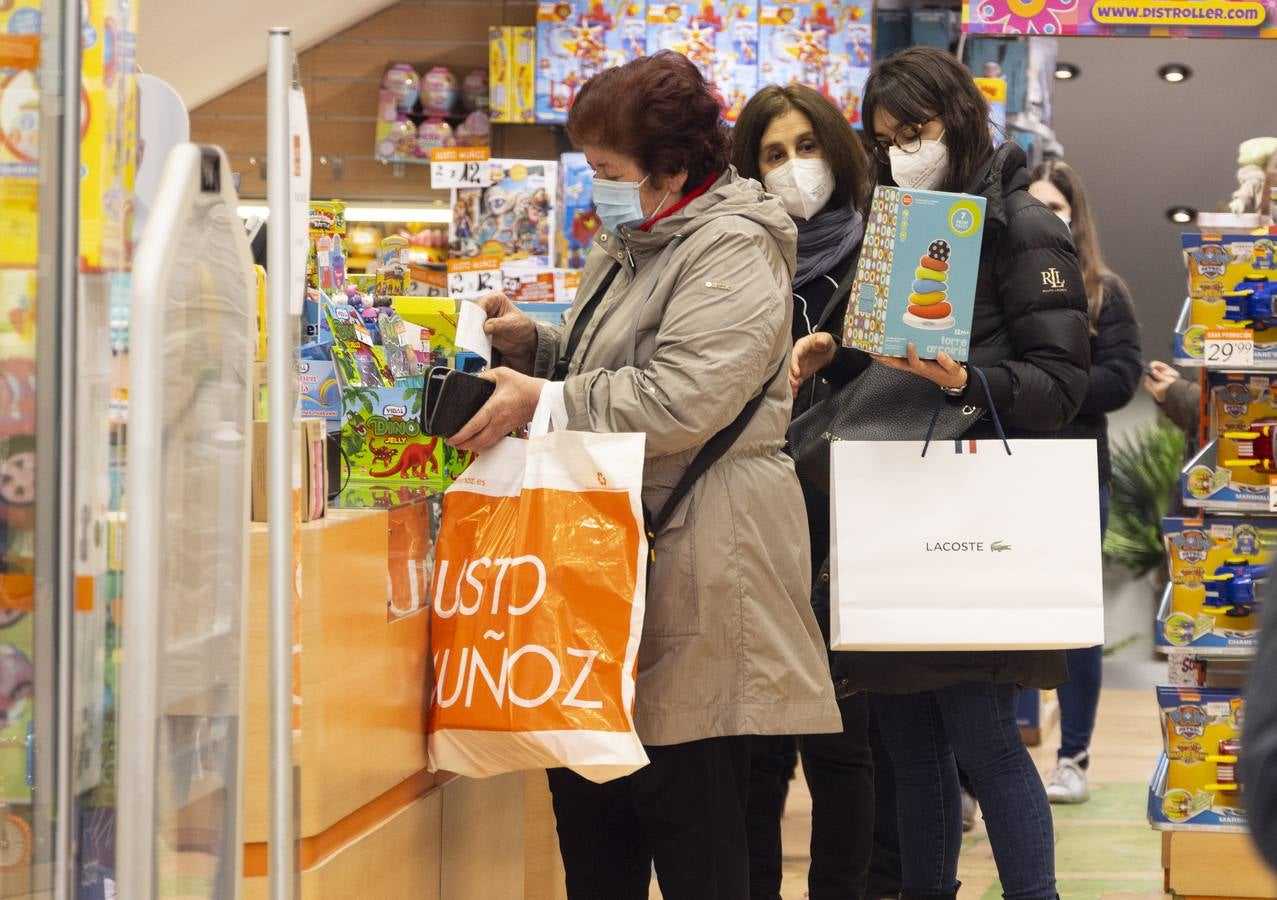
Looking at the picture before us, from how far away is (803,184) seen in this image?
2.68m

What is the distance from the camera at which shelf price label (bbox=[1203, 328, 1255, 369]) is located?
301cm

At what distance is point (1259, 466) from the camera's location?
10.1 ft

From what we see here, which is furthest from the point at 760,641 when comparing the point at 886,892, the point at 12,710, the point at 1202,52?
the point at 1202,52

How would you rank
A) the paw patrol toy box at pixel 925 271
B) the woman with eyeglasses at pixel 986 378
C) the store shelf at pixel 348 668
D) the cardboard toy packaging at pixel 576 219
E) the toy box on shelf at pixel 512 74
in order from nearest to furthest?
1. the store shelf at pixel 348 668
2. the paw patrol toy box at pixel 925 271
3. the woman with eyeglasses at pixel 986 378
4. the cardboard toy packaging at pixel 576 219
5. the toy box on shelf at pixel 512 74

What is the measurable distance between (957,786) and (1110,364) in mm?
1810

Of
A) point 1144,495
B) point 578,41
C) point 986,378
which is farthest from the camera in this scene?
point 1144,495

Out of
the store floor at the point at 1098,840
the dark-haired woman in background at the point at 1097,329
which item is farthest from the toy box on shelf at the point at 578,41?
the store floor at the point at 1098,840

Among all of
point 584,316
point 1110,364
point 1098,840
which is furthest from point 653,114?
point 1098,840

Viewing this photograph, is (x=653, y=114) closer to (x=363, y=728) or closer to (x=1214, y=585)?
(x=363, y=728)

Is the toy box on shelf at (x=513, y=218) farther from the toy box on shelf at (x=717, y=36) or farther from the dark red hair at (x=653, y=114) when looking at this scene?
the dark red hair at (x=653, y=114)

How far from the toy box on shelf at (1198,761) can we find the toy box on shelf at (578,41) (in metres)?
3.69

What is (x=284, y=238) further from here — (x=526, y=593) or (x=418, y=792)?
(x=418, y=792)

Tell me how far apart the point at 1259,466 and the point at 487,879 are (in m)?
1.77

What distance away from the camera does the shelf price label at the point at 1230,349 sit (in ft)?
9.88
